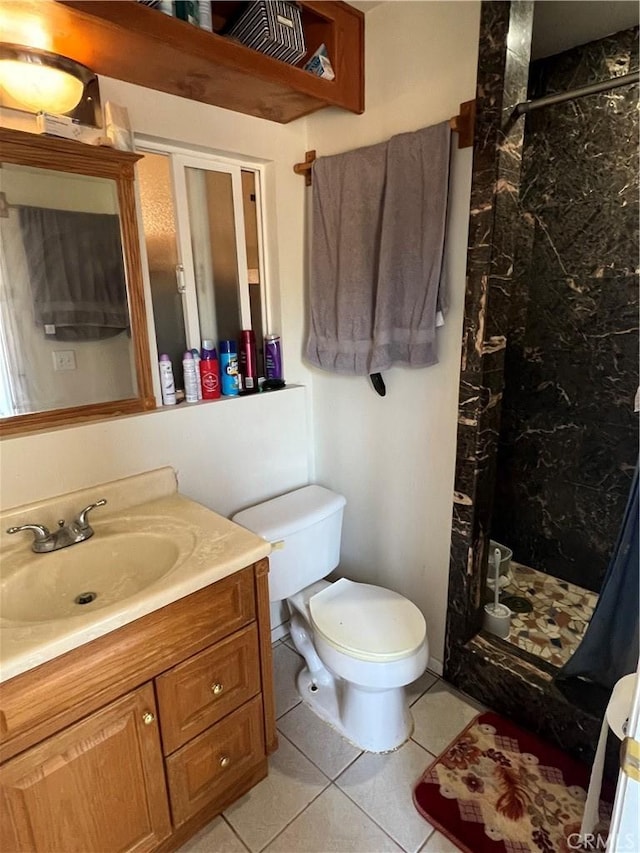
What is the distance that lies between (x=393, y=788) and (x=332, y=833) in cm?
23

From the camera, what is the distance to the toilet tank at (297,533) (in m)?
1.75

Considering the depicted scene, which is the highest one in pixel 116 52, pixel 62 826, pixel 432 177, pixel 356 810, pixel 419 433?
pixel 116 52

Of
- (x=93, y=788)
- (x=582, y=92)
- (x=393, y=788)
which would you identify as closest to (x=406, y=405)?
(x=582, y=92)

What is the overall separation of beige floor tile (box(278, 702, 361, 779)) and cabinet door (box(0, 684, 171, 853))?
0.53m

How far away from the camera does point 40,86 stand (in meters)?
1.26

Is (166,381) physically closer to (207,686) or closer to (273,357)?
(273,357)

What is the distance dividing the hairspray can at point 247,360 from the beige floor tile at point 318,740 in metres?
1.19

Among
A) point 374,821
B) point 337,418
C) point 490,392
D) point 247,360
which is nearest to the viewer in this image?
point 374,821

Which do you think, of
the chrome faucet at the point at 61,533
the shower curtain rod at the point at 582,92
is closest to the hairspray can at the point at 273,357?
the chrome faucet at the point at 61,533

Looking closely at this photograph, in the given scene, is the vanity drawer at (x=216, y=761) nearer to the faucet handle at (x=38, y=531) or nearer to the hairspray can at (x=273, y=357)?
the faucet handle at (x=38, y=531)

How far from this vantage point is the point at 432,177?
1.51m

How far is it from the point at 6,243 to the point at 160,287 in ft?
1.58

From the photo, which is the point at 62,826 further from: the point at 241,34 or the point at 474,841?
the point at 241,34

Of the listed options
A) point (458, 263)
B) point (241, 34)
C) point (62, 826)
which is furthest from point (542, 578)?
point (241, 34)
